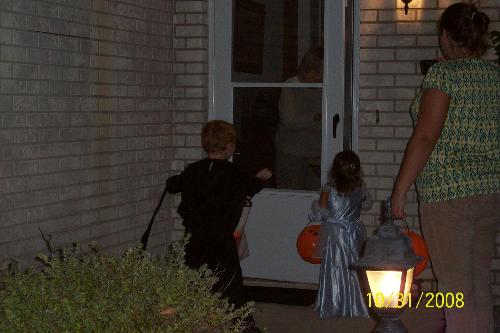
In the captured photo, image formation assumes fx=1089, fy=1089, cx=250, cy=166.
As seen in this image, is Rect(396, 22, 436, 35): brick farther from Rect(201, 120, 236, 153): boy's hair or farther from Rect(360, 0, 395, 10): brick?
Rect(201, 120, 236, 153): boy's hair

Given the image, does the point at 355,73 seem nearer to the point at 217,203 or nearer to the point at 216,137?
the point at 216,137

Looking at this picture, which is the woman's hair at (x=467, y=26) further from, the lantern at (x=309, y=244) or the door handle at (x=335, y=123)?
the door handle at (x=335, y=123)

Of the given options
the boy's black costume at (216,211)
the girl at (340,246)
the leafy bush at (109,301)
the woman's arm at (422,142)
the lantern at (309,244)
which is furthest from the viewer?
the lantern at (309,244)

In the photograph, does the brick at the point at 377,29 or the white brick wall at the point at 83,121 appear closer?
the white brick wall at the point at 83,121

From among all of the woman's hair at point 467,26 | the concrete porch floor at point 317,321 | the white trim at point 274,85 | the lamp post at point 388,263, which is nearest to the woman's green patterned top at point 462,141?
the woman's hair at point 467,26

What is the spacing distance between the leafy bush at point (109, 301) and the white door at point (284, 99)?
14.9ft

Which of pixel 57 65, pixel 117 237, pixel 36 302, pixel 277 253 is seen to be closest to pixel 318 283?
pixel 277 253

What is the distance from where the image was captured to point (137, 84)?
815cm

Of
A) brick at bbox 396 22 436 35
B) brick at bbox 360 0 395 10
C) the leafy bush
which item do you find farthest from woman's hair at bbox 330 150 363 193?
the leafy bush

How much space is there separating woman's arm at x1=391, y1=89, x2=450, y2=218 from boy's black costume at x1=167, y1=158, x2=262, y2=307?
2097 mm

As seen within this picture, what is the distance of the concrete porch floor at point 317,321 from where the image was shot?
7633 mm

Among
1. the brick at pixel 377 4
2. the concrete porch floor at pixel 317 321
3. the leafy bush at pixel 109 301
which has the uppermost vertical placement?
the brick at pixel 377 4

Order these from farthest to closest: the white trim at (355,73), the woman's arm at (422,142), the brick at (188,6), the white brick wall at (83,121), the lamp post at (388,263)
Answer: the brick at (188,6) < the white trim at (355,73) < the white brick wall at (83,121) < the lamp post at (388,263) < the woman's arm at (422,142)

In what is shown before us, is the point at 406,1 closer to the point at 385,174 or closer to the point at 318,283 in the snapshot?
the point at 385,174
